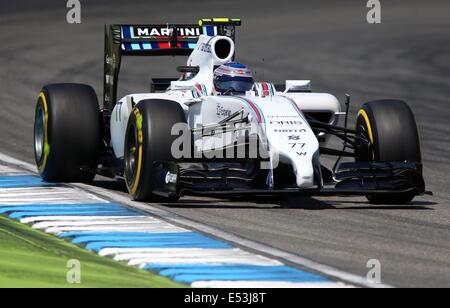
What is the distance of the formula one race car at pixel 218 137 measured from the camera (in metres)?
12.2

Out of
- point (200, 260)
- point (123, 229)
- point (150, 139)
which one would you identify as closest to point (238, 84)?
point (150, 139)

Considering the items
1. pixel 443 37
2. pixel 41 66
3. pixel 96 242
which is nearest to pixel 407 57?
pixel 443 37

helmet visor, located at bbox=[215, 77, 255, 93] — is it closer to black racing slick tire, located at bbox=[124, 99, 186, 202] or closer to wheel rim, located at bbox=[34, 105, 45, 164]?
black racing slick tire, located at bbox=[124, 99, 186, 202]

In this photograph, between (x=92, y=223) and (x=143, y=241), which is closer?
(x=143, y=241)

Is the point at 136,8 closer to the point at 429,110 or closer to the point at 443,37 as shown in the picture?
the point at 443,37

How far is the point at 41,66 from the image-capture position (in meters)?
26.2

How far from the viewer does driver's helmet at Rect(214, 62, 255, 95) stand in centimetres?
1361

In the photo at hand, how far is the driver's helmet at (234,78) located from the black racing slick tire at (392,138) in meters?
1.32

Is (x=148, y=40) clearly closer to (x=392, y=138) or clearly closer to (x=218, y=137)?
(x=218, y=137)

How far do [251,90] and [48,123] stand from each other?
7.41 feet

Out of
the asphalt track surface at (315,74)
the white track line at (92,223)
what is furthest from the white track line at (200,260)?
the white track line at (92,223)

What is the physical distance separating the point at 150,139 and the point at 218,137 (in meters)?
0.95

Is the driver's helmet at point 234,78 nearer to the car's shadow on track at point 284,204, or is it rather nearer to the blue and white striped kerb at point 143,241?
the car's shadow on track at point 284,204

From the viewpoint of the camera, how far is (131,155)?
13.2 meters
